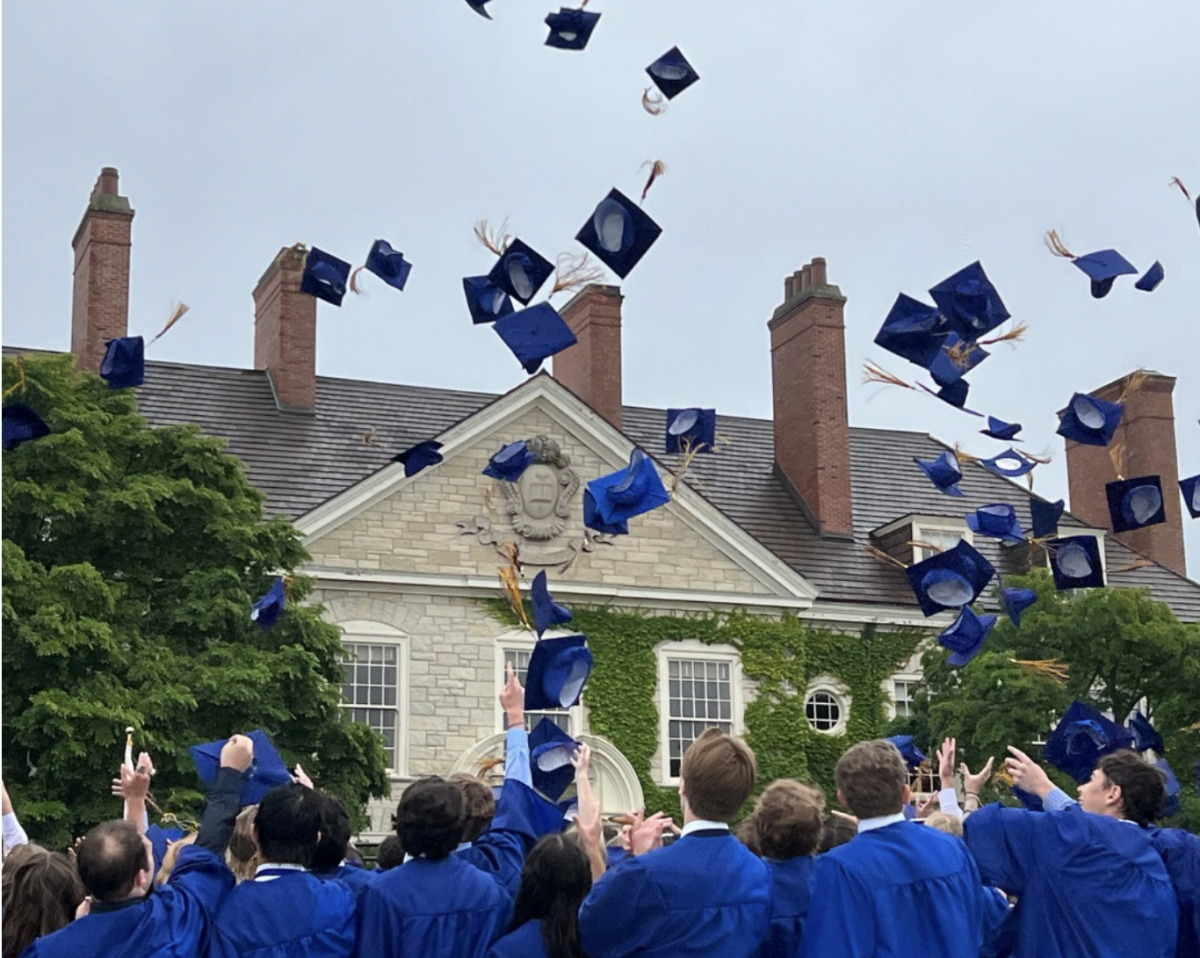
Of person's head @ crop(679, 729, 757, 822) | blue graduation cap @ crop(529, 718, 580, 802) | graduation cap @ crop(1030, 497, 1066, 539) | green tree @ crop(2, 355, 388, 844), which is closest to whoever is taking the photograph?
person's head @ crop(679, 729, 757, 822)

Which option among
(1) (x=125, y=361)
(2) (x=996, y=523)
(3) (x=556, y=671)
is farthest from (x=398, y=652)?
(3) (x=556, y=671)

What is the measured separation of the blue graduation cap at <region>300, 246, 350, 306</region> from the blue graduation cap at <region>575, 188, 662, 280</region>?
298cm

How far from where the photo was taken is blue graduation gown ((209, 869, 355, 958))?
5.50 meters

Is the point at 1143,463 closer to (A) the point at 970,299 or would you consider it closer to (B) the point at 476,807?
(A) the point at 970,299

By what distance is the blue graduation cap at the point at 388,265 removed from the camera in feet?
43.0

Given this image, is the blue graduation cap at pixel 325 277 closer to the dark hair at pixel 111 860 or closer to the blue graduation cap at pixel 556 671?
the blue graduation cap at pixel 556 671

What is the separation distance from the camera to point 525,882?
562 centimetres

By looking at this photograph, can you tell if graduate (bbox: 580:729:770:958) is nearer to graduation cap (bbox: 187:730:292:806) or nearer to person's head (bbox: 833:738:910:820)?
person's head (bbox: 833:738:910:820)

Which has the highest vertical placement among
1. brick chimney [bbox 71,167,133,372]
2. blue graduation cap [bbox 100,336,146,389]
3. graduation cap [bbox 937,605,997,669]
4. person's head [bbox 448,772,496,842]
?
brick chimney [bbox 71,167,133,372]

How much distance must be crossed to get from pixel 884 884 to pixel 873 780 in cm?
30

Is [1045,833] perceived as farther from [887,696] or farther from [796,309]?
[796,309]

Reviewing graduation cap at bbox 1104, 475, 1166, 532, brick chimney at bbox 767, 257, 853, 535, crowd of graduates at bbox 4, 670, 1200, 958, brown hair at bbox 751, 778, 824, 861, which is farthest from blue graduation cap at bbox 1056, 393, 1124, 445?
brick chimney at bbox 767, 257, 853, 535

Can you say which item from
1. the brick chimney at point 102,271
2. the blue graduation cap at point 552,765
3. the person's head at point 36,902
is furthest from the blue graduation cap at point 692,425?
the brick chimney at point 102,271

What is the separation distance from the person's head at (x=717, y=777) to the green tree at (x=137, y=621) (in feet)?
43.5
